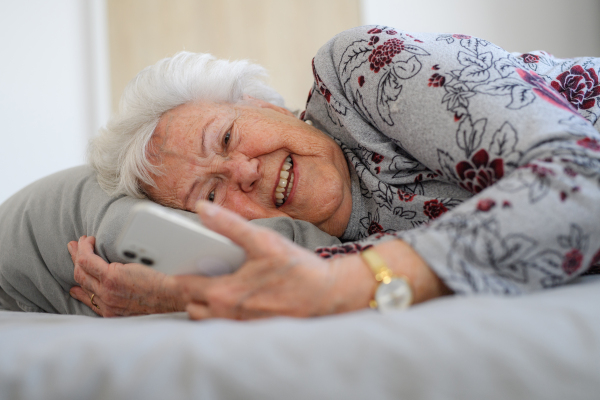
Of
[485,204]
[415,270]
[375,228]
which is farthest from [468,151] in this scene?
[375,228]

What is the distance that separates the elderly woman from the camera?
550 mm

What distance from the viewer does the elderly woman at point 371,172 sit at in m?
0.55

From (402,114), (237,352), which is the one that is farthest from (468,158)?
(237,352)

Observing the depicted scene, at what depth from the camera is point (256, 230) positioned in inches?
22.6

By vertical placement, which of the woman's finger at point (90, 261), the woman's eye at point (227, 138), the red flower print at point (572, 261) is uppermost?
the woman's eye at point (227, 138)

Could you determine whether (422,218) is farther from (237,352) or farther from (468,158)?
(237,352)

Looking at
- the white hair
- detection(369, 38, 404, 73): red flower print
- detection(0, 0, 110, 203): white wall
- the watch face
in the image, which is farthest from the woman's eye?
detection(0, 0, 110, 203): white wall

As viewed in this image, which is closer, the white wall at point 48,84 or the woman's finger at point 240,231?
the woman's finger at point 240,231

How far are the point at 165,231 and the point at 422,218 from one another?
0.54 meters

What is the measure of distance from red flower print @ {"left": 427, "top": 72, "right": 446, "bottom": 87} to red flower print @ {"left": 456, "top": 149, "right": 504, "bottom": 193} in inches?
5.7

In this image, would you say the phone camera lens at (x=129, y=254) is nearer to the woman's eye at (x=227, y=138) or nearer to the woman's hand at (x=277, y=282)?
the woman's hand at (x=277, y=282)

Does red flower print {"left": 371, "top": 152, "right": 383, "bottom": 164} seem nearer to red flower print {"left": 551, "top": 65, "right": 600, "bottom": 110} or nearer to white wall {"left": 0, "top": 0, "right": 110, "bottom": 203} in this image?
red flower print {"left": 551, "top": 65, "right": 600, "bottom": 110}

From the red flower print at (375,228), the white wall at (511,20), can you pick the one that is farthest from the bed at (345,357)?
the white wall at (511,20)

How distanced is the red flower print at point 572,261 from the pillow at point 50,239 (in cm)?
49
